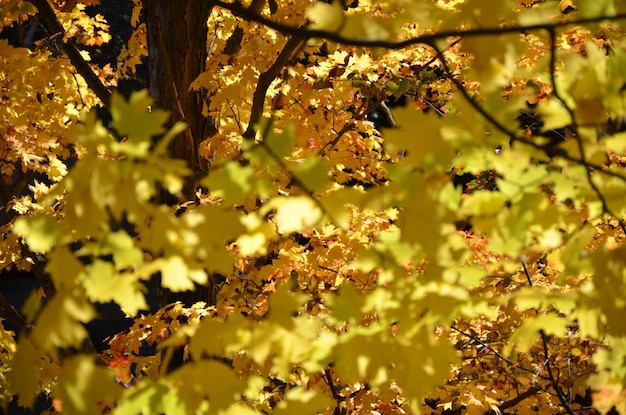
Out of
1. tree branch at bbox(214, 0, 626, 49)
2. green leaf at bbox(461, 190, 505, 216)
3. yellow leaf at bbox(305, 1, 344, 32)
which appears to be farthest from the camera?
green leaf at bbox(461, 190, 505, 216)

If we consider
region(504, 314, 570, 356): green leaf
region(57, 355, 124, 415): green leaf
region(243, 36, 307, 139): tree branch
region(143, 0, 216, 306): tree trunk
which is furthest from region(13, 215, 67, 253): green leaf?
region(143, 0, 216, 306): tree trunk

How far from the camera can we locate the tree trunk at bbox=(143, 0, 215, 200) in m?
3.85

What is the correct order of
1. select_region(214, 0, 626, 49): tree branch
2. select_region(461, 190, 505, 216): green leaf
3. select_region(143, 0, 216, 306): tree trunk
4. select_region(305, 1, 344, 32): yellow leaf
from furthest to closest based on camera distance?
select_region(143, 0, 216, 306): tree trunk → select_region(461, 190, 505, 216): green leaf → select_region(305, 1, 344, 32): yellow leaf → select_region(214, 0, 626, 49): tree branch

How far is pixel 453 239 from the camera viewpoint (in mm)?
1349

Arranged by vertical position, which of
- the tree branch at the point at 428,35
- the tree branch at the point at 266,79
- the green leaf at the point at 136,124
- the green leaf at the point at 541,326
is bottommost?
the green leaf at the point at 136,124

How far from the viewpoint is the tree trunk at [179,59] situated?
3.85 metres

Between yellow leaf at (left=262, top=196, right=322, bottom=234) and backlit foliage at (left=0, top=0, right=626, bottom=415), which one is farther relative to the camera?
yellow leaf at (left=262, top=196, right=322, bottom=234)

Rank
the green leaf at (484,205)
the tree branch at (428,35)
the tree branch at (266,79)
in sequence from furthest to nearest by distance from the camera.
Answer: the tree branch at (266,79), the green leaf at (484,205), the tree branch at (428,35)

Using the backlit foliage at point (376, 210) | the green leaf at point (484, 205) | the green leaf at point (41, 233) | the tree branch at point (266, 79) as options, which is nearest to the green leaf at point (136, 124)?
the backlit foliage at point (376, 210)

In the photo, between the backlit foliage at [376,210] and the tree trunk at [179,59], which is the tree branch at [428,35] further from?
the tree trunk at [179,59]

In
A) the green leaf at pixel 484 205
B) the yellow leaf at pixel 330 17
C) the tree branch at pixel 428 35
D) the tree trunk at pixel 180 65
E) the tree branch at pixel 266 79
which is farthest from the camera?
the tree trunk at pixel 180 65

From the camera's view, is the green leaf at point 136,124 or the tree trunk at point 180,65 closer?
the green leaf at point 136,124

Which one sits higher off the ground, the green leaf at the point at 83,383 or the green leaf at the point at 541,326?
the green leaf at the point at 541,326

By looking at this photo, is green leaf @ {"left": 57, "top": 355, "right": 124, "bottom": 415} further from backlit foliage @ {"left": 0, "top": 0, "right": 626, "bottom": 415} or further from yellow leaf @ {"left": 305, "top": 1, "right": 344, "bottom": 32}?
yellow leaf @ {"left": 305, "top": 1, "right": 344, "bottom": 32}
